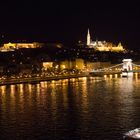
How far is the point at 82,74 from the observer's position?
57.7 m

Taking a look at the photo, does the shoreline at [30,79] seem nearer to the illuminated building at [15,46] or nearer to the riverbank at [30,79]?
the riverbank at [30,79]

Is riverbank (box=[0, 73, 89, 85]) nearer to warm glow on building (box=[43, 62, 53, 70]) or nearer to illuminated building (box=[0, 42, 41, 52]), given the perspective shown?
warm glow on building (box=[43, 62, 53, 70])

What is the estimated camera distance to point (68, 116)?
790 inches

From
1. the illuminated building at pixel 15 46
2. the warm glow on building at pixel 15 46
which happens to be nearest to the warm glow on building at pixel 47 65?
the illuminated building at pixel 15 46

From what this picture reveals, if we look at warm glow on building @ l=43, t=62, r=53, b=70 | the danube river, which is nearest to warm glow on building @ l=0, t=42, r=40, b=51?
warm glow on building @ l=43, t=62, r=53, b=70

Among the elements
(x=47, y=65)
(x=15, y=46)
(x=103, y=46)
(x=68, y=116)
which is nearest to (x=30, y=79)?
(x=47, y=65)

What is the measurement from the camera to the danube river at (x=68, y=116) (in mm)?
16225

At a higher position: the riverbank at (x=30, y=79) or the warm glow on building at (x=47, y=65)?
the warm glow on building at (x=47, y=65)

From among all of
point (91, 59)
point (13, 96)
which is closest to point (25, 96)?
point (13, 96)

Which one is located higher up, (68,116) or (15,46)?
(15,46)

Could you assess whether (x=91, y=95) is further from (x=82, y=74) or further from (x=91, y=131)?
(x=82, y=74)

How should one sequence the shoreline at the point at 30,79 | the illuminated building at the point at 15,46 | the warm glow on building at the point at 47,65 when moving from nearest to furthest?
1. the shoreline at the point at 30,79
2. the warm glow on building at the point at 47,65
3. the illuminated building at the point at 15,46

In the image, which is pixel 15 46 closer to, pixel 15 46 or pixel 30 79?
pixel 15 46

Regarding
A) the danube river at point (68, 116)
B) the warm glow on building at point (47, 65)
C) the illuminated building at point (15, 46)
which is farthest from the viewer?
the illuminated building at point (15, 46)
